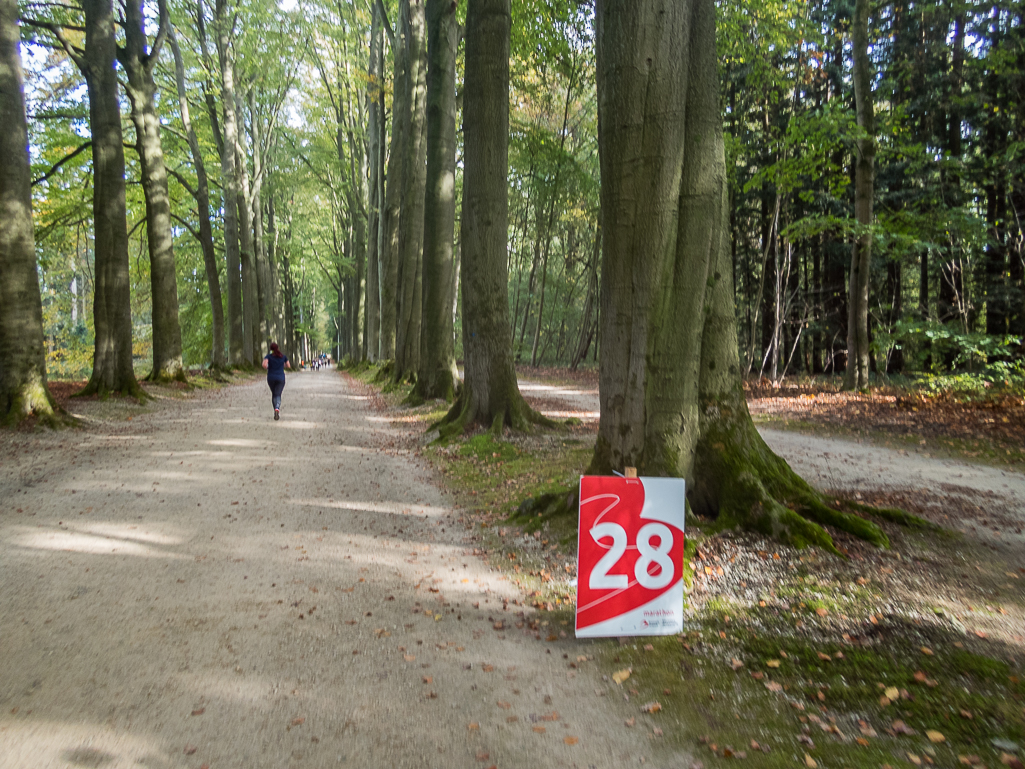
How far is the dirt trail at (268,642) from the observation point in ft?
9.77

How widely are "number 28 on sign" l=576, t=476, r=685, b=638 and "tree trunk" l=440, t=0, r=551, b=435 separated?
723 cm

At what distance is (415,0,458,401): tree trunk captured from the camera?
14.1 m

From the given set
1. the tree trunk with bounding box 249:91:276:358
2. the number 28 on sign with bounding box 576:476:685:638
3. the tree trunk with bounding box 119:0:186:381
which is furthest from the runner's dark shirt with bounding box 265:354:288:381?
the tree trunk with bounding box 249:91:276:358

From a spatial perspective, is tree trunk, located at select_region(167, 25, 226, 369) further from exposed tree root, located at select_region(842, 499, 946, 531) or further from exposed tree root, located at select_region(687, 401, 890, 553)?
exposed tree root, located at select_region(842, 499, 946, 531)

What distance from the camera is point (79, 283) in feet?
157

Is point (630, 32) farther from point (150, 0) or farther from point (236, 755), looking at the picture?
point (150, 0)

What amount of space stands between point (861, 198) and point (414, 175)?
11.7 m

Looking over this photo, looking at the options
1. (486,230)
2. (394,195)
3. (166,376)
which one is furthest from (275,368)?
(394,195)

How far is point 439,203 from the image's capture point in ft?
48.5

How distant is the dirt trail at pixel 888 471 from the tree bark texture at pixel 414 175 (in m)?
10.8

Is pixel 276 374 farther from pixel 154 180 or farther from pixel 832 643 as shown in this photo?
pixel 832 643

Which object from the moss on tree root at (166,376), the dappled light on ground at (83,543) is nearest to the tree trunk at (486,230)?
the dappled light on ground at (83,543)

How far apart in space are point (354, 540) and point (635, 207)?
13.2 ft

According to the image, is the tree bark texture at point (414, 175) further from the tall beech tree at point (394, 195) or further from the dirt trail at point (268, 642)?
the dirt trail at point (268, 642)
